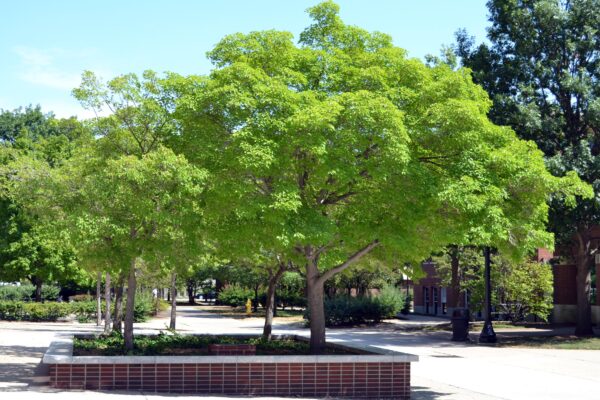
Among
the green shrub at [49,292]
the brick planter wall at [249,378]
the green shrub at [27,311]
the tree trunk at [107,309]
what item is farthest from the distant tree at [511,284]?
the green shrub at [49,292]

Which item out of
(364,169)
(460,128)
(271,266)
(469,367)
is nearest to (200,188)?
(364,169)

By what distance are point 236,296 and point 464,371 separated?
4299cm

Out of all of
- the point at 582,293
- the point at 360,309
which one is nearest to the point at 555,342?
the point at 582,293

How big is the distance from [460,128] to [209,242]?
6.76m

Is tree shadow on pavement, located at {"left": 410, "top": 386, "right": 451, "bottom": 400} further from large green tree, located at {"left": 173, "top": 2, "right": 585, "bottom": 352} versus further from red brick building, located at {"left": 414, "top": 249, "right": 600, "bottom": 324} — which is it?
red brick building, located at {"left": 414, "top": 249, "right": 600, "bottom": 324}

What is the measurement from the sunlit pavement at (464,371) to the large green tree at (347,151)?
128 inches

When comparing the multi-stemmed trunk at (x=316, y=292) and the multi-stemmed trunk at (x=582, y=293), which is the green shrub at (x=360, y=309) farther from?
the multi-stemmed trunk at (x=316, y=292)

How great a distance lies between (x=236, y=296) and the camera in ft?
203

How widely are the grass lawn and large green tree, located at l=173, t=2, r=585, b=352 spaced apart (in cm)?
1429

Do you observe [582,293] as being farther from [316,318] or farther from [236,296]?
[236,296]

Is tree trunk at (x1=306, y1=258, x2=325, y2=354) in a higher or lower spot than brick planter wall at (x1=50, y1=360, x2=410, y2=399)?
higher

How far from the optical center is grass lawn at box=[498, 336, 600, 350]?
28.6m

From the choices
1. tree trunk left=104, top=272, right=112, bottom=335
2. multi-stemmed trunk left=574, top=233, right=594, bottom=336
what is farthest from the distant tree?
tree trunk left=104, top=272, right=112, bottom=335

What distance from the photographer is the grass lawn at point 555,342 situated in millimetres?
28641
